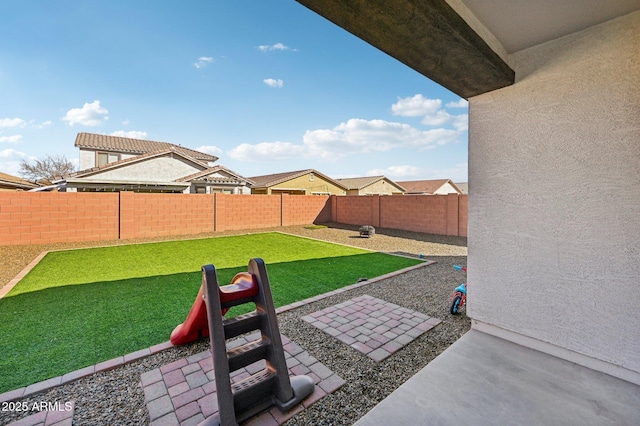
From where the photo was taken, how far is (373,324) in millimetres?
Answer: 3246

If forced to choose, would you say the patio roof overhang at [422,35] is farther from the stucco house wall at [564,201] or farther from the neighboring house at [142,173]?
the neighboring house at [142,173]

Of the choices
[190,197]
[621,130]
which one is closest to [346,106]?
[190,197]

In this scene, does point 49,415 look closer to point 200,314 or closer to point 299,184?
point 200,314

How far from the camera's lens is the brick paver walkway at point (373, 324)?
9.08 ft

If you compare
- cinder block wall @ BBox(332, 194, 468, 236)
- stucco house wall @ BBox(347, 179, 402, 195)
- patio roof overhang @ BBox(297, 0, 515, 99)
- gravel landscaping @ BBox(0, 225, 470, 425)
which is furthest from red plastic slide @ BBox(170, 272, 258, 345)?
stucco house wall @ BBox(347, 179, 402, 195)

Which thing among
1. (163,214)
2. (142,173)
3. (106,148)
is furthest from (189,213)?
(106,148)

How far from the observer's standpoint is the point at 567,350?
2.40 metres

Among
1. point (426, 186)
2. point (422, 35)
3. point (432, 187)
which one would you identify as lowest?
point (422, 35)

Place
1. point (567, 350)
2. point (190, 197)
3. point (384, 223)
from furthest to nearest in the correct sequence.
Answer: point (384, 223)
point (190, 197)
point (567, 350)

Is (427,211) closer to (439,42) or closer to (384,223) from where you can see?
(384,223)

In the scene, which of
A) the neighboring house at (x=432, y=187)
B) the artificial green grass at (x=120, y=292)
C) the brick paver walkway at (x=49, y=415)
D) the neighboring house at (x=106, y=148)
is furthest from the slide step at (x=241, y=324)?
the neighboring house at (x=432, y=187)

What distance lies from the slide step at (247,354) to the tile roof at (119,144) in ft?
62.9

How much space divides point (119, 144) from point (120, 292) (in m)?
22.2

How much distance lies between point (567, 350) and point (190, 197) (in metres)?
12.1
